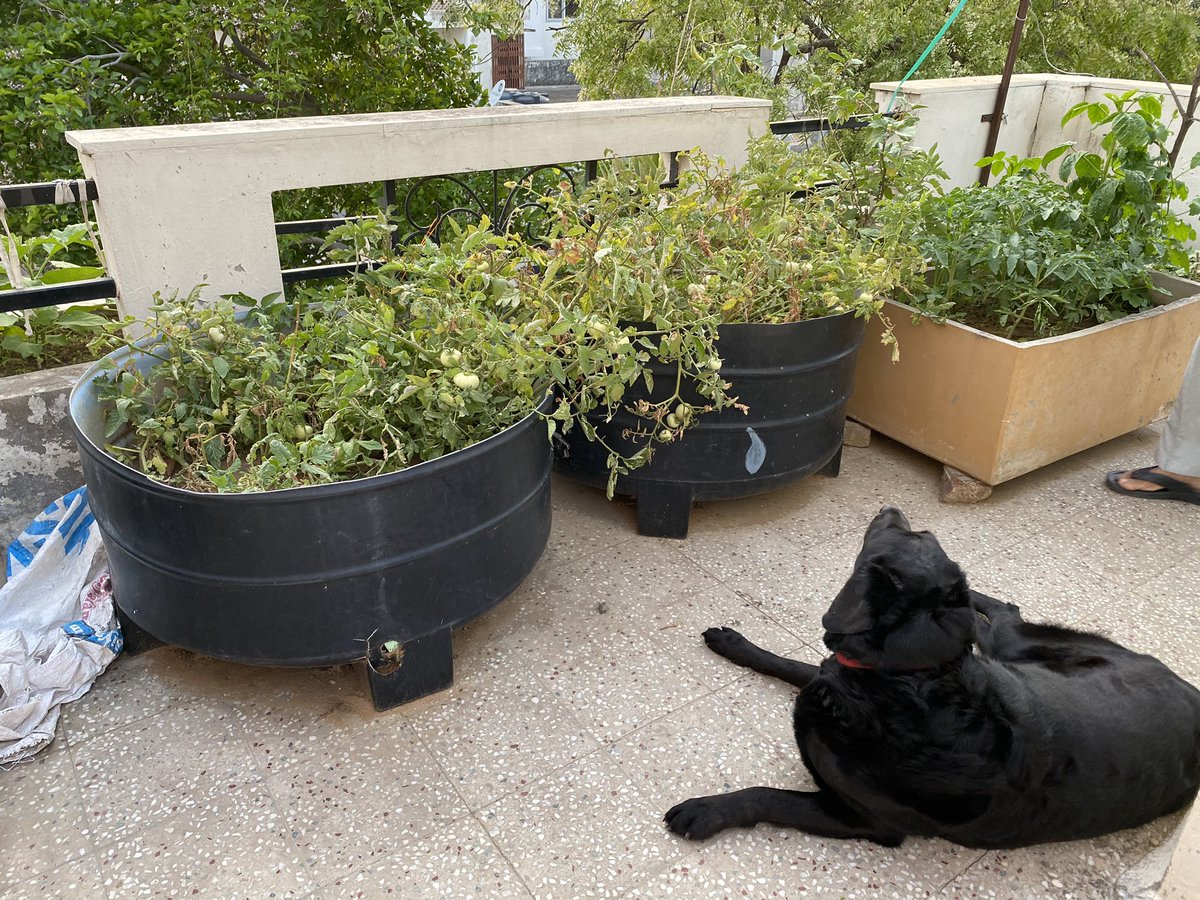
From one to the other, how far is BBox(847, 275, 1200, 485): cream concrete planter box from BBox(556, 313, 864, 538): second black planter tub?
1.65 feet

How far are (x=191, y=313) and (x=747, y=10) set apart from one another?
6.74 metres

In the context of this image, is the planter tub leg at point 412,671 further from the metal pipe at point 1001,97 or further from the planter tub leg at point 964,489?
the metal pipe at point 1001,97

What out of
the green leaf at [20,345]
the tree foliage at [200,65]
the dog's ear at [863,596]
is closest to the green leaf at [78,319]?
the green leaf at [20,345]

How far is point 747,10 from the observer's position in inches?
303

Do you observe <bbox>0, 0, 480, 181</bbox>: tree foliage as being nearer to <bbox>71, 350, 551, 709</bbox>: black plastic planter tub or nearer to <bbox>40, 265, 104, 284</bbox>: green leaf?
<bbox>40, 265, 104, 284</bbox>: green leaf

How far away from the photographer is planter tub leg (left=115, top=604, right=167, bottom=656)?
8.52 feet

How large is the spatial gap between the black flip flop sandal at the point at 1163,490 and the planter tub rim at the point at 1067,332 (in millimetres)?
653

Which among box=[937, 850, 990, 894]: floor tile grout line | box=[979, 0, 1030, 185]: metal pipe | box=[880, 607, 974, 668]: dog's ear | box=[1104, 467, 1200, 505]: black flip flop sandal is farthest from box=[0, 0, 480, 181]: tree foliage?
box=[937, 850, 990, 894]: floor tile grout line

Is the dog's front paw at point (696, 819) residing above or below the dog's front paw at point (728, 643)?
below

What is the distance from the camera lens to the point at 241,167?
108 inches

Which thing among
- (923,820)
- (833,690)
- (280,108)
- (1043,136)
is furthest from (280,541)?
(1043,136)

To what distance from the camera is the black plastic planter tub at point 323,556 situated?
2.06m

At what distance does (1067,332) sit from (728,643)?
2.14 metres

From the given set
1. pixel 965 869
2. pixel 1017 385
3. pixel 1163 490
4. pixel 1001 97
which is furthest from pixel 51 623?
pixel 1001 97
